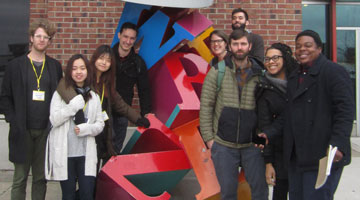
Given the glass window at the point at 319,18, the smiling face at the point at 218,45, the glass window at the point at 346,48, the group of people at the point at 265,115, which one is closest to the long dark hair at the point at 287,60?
the group of people at the point at 265,115

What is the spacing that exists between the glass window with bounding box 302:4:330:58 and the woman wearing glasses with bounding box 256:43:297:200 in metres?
4.69

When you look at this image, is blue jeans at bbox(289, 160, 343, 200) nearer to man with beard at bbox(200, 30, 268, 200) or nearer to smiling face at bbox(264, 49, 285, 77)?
man with beard at bbox(200, 30, 268, 200)

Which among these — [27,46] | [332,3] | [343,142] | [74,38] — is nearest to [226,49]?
[343,142]

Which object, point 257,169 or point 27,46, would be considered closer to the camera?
point 257,169

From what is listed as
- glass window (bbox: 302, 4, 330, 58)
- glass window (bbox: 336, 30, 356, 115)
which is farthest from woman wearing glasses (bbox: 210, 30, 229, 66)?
glass window (bbox: 336, 30, 356, 115)

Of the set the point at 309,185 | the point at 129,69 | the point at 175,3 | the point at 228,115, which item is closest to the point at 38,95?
the point at 129,69

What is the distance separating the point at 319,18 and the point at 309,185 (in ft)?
18.1

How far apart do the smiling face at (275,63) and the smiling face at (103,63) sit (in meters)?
1.49

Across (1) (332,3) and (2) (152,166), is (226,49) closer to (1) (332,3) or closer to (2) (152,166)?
(2) (152,166)

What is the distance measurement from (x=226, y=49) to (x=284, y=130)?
4.14 ft

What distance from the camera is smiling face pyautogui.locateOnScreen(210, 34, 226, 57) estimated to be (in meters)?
3.75

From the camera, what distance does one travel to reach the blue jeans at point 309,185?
103 inches

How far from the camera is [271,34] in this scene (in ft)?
20.0

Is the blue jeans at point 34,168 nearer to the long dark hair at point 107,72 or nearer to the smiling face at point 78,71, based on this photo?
the smiling face at point 78,71
